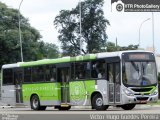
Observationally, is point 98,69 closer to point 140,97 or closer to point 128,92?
point 128,92

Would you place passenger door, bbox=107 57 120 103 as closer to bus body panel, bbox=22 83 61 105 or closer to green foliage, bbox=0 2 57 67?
bus body panel, bbox=22 83 61 105

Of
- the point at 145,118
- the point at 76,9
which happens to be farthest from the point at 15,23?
the point at 145,118

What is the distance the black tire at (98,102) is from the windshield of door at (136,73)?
5.58 feet

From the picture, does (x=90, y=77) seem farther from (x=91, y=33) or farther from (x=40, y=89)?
(x=91, y=33)

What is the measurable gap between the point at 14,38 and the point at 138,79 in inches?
2217

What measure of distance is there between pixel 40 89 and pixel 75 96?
3.20 metres

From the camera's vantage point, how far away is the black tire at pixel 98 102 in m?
26.2

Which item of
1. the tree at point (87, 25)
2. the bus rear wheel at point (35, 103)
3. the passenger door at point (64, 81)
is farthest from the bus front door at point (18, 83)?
the tree at point (87, 25)

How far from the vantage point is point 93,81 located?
26.8 m

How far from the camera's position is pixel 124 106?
27406 millimetres

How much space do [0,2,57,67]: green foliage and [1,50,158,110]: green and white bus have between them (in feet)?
158

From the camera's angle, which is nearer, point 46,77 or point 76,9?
point 46,77

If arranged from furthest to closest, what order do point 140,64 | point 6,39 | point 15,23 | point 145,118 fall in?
1. point 15,23
2. point 6,39
3. point 140,64
4. point 145,118

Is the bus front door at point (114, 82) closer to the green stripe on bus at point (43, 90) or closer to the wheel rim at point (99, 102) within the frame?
the wheel rim at point (99, 102)
